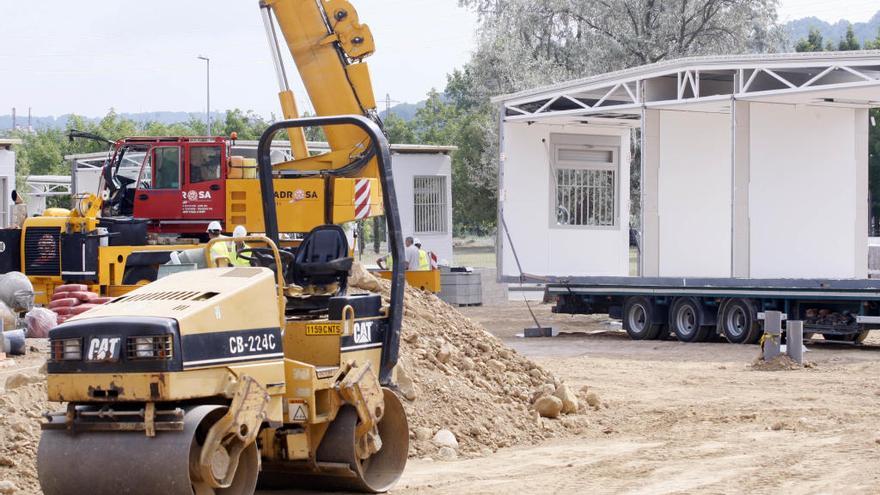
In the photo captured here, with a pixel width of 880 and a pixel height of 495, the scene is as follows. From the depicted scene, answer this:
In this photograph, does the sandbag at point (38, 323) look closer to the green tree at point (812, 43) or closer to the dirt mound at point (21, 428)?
the dirt mound at point (21, 428)

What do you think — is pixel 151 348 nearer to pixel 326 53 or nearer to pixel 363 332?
pixel 363 332

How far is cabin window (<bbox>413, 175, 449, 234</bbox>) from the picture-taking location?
3959cm

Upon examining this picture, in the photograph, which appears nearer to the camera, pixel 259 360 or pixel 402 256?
pixel 259 360

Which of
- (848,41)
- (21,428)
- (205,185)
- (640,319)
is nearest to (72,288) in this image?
(205,185)

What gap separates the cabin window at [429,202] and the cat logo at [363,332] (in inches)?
1182

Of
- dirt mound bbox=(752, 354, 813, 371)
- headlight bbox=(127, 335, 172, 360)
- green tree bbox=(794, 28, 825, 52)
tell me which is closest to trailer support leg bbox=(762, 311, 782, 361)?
dirt mound bbox=(752, 354, 813, 371)

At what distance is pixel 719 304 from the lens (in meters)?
24.1

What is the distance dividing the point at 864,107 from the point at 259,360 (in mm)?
20482

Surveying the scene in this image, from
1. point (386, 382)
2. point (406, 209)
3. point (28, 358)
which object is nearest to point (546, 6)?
point (406, 209)

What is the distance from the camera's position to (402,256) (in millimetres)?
9195

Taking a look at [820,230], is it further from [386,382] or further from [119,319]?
[119,319]

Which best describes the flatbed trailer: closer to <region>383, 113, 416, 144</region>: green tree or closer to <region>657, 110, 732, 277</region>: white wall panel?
<region>657, 110, 732, 277</region>: white wall panel

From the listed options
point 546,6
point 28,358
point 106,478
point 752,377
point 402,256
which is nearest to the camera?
point 106,478

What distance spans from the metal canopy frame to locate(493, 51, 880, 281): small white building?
27 mm
